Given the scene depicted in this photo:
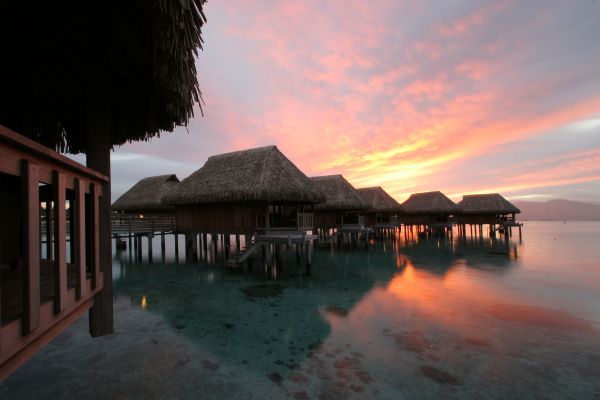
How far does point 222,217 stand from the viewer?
14195 millimetres

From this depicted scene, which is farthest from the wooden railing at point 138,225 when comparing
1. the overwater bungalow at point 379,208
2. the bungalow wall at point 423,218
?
the bungalow wall at point 423,218

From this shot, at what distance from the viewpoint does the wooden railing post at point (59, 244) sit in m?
2.16

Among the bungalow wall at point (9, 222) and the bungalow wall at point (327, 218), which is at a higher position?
the bungalow wall at point (9, 222)

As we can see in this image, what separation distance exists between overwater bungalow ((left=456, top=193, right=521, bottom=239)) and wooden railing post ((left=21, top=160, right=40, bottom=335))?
1620 inches

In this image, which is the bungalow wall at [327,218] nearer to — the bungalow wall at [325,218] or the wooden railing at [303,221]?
the bungalow wall at [325,218]

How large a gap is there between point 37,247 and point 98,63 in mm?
2953

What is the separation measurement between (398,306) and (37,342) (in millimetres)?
9347

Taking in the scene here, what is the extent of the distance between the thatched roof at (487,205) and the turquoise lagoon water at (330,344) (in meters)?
26.0

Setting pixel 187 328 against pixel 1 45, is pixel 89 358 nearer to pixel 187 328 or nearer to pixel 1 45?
pixel 187 328

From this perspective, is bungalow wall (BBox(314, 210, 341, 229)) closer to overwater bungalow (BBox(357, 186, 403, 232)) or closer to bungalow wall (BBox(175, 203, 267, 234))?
overwater bungalow (BBox(357, 186, 403, 232))

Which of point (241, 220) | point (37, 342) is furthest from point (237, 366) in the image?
point (241, 220)

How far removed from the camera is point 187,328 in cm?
737

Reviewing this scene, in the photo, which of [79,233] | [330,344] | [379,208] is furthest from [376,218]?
[79,233]

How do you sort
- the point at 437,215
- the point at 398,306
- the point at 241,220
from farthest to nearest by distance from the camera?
the point at 437,215 → the point at 241,220 → the point at 398,306
